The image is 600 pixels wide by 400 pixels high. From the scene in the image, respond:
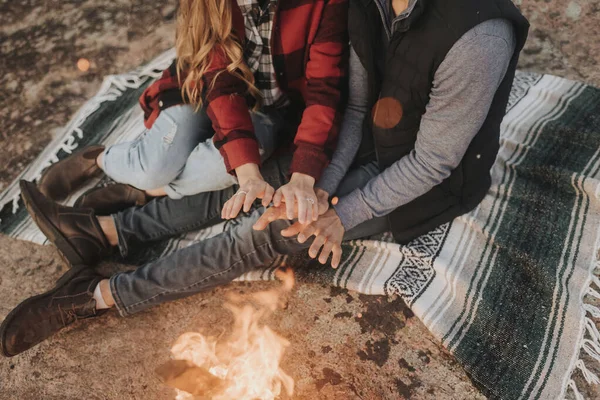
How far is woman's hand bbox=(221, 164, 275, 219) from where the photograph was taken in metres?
1.81

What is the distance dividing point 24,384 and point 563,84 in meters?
3.01

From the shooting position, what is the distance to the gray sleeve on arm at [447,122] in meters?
1.52

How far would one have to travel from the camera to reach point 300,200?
6.02ft

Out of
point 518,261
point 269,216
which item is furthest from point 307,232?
point 518,261

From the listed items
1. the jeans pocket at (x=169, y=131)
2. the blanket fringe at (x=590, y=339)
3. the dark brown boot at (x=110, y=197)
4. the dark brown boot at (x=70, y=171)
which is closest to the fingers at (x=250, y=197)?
the jeans pocket at (x=169, y=131)

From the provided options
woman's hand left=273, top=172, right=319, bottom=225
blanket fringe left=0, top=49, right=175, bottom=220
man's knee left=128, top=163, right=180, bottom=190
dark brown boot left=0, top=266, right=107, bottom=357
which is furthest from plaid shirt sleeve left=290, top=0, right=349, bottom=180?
blanket fringe left=0, top=49, right=175, bottom=220

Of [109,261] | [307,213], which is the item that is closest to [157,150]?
[109,261]

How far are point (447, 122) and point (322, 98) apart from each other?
53cm

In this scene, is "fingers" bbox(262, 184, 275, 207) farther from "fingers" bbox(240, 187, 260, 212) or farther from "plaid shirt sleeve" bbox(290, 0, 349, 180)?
"plaid shirt sleeve" bbox(290, 0, 349, 180)

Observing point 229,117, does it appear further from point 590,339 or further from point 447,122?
point 590,339

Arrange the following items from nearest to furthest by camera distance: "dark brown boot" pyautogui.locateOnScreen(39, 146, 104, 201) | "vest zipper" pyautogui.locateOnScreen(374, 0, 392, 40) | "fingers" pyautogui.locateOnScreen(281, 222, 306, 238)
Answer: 1. "vest zipper" pyautogui.locateOnScreen(374, 0, 392, 40)
2. "fingers" pyautogui.locateOnScreen(281, 222, 306, 238)
3. "dark brown boot" pyautogui.locateOnScreen(39, 146, 104, 201)

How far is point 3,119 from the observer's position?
3158mm

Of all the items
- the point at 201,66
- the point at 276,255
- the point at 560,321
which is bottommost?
the point at 560,321

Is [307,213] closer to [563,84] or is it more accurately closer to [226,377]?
[226,377]
